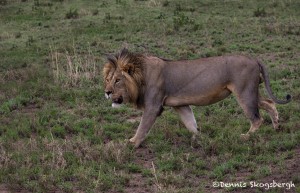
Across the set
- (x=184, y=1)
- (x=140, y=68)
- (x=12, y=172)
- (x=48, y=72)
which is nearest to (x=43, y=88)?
(x=48, y=72)

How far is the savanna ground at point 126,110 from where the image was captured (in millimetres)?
7594

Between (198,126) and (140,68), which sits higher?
(140,68)

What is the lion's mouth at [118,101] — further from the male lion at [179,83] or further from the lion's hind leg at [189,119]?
the lion's hind leg at [189,119]

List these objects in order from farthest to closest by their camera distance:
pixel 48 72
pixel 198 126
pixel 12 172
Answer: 1. pixel 48 72
2. pixel 198 126
3. pixel 12 172

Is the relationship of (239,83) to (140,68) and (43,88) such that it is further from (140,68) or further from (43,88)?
(43,88)

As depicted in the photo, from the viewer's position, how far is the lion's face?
8883 millimetres

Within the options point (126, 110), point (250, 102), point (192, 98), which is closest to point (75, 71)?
point (126, 110)

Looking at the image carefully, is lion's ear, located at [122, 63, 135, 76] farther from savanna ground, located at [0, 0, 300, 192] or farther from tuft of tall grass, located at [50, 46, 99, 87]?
tuft of tall grass, located at [50, 46, 99, 87]

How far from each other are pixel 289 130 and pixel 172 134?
167 centimetres

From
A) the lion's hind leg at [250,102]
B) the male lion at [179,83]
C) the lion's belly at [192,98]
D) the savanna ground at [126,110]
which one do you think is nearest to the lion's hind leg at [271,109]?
the savanna ground at [126,110]

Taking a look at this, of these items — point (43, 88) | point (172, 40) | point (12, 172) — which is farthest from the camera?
point (172, 40)

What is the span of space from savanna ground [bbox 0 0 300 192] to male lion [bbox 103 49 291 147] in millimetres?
446

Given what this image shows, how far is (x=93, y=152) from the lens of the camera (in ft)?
27.1

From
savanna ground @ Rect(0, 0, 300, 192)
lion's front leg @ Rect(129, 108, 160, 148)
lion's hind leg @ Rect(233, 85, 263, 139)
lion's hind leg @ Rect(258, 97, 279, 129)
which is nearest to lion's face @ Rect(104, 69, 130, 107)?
lion's front leg @ Rect(129, 108, 160, 148)
